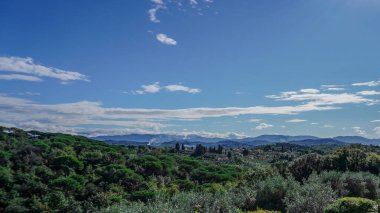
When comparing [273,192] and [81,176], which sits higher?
[273,192]

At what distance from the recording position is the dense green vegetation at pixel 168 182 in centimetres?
998

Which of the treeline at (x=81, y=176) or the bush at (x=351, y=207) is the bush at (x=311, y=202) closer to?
the bush at (x=351, y=207)

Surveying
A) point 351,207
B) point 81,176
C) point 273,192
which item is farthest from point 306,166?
point 81,176

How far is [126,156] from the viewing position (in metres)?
51.0

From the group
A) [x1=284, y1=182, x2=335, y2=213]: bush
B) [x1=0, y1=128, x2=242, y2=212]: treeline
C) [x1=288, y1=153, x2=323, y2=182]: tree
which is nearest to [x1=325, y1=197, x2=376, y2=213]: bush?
[x1=284, y1=182, x2=335, y2=213]: bush

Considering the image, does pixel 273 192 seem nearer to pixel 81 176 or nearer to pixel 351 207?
pixel 351 207

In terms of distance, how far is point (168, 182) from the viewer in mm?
41719

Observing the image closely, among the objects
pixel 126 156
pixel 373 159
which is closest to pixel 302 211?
pixel 373 159

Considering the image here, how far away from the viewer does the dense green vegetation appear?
9984 mm

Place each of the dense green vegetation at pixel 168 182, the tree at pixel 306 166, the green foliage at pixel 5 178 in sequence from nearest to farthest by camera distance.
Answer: the dense green vegetation at pixel 168 182, the tree at pixel 306 166, the green foliage at pixel 5 178

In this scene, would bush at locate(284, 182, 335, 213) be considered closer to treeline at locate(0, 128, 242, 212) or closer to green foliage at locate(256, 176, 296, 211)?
green foliage at locate(256, 176, 296, 211)

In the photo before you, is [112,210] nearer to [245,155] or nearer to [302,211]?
[302,211]

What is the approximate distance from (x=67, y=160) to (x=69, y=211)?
1403 centimetres

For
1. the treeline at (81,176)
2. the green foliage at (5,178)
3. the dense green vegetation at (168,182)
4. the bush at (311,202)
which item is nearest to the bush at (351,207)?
the dense green vegetation at (168,182)
